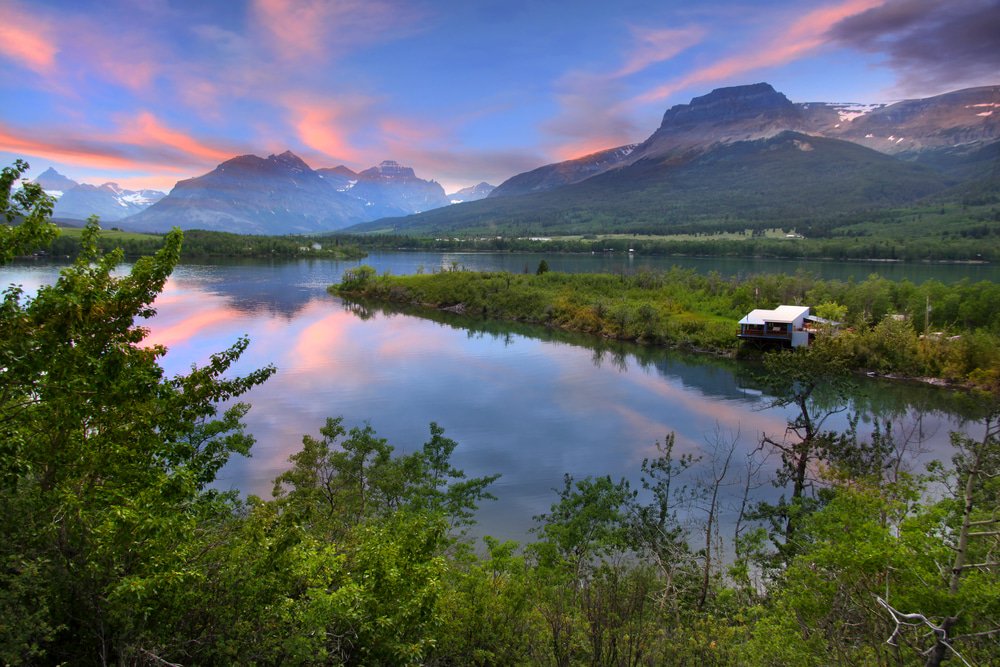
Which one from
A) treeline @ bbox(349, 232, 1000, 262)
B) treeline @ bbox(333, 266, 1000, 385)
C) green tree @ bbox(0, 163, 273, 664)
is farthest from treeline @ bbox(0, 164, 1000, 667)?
treeline @ bbox(349, 232, 1000, 262)

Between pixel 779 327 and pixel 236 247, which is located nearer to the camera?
pixel 779 327

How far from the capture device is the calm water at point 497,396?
25.8m

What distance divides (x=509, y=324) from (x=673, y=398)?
99.3 feet

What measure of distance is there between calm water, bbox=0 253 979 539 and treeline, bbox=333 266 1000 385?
12.3ft

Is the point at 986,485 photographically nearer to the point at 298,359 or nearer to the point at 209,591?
the point at 209,591

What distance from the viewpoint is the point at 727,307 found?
6081cm

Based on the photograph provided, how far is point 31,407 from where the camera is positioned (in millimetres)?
6742

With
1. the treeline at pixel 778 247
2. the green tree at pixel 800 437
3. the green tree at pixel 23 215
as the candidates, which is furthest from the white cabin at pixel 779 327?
the treeline at pixel 778 247

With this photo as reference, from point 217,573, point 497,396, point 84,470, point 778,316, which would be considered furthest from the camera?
point 778,316

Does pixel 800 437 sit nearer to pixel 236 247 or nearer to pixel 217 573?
pixel 217 573

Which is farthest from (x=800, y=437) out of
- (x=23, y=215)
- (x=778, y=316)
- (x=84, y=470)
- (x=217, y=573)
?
(x=23, y=215)

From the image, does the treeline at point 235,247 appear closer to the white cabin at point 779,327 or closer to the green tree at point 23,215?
the white cabin at point 779,327

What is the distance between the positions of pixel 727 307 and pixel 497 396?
35.4 m

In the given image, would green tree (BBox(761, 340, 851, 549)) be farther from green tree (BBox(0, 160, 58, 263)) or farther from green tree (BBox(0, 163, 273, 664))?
green tree (BBox(0, 160, 58, 263))
